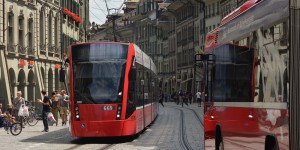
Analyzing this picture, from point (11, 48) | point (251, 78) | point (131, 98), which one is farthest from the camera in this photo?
point (11, 48)

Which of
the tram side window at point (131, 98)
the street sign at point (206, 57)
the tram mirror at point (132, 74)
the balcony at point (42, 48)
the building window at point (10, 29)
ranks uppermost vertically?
the building window at point (10, 29)

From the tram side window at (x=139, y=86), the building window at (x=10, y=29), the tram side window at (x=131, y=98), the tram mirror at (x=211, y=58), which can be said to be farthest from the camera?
the building window at (x=10, y=29)

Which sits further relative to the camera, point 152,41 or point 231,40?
point 152,41

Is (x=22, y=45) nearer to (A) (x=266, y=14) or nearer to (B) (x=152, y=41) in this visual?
(A) (x=266, y=14)

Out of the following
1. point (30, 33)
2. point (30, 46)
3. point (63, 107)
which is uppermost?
point (30, 33)

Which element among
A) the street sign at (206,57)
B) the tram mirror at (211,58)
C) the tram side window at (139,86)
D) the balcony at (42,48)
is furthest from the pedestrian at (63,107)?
the tram mirror at (211,58)

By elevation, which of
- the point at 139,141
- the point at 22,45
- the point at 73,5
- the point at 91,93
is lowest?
the point at 139,141

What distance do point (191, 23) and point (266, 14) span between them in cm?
9106

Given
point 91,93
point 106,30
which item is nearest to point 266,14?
point 91,93

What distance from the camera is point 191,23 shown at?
100m

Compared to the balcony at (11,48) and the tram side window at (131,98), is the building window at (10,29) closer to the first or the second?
the balcony at (11,48)

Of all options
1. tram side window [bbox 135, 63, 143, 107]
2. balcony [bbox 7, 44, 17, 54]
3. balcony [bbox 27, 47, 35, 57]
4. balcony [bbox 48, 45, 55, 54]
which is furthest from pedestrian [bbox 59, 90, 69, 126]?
balcony [bbox 48, 45, 55, 54]

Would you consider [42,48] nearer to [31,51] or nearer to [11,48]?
[31,51]

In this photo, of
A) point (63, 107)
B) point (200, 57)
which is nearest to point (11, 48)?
point (63, 107)
